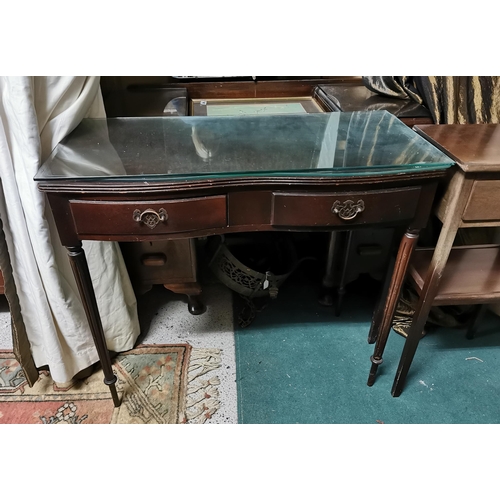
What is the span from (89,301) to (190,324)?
510 millimetres

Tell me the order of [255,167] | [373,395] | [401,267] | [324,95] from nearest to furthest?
[255,167], [401,267], [373,395], [324,95]

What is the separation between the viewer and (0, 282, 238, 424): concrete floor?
4.17 ft

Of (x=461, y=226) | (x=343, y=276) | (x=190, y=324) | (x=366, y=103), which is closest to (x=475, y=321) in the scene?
(x=343, y=276)

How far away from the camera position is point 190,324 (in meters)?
1.40

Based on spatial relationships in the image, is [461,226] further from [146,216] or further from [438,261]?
[146,216]

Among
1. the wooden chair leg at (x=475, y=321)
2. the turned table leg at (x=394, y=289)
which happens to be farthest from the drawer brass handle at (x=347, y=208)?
the wooden chair leg at (x=475, y=321)

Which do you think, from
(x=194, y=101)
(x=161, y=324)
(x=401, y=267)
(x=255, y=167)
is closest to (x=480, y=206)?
(x=401, y=267)

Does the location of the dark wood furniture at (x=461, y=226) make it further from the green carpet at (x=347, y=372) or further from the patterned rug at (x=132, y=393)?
the patterned rug at (x=132, y=393)

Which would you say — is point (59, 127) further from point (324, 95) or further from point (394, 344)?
point (394, 344)

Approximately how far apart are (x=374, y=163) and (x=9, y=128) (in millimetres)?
778

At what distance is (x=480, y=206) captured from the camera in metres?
0.88

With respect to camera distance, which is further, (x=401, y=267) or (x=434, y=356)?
(x=434, y=356)

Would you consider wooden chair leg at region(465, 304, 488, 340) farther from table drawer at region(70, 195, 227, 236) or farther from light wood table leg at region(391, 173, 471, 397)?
table drawer at region(70, 195, 227, 236)

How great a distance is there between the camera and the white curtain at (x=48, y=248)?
0.85m
